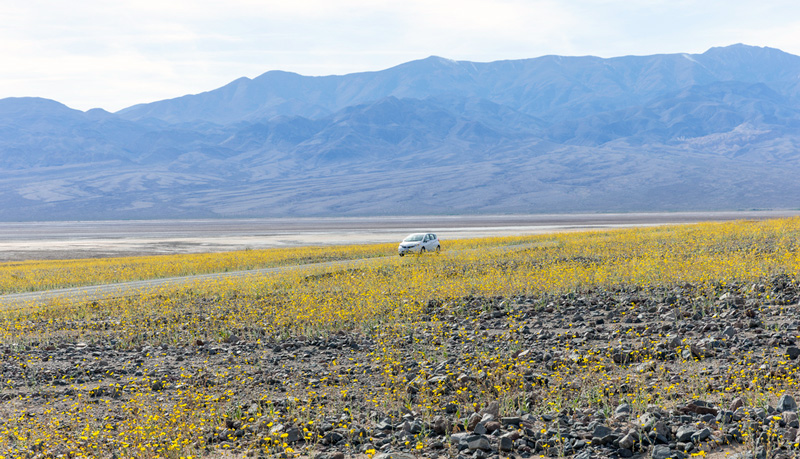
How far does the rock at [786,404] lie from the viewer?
7.10 metres

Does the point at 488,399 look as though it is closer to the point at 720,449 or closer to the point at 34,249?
the point at 720,449

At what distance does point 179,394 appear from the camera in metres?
9.42

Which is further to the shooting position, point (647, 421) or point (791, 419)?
point (647, 421)

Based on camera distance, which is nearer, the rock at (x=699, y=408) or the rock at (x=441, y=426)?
the rock at (x=699, y=408)

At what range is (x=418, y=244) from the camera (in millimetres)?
36094

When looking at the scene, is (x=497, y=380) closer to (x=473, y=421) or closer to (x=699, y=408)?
(x=473, y=421)

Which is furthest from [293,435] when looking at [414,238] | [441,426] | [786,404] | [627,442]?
[414,238]

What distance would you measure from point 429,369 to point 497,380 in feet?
4.28

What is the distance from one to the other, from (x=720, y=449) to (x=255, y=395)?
5910mm

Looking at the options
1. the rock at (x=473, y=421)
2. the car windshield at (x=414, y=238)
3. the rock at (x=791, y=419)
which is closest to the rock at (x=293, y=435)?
the rock at (x=473, y=421)

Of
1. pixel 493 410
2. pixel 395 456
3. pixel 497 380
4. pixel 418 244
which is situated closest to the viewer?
pixel 395 456

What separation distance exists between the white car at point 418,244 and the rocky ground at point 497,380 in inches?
808

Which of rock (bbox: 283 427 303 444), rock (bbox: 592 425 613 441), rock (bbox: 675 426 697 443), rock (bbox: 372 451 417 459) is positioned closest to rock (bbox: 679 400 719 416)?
rock (bbox: 675 426 697 443)

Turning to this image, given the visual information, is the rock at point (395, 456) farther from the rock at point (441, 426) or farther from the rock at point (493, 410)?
the rock at point (493, 410)
